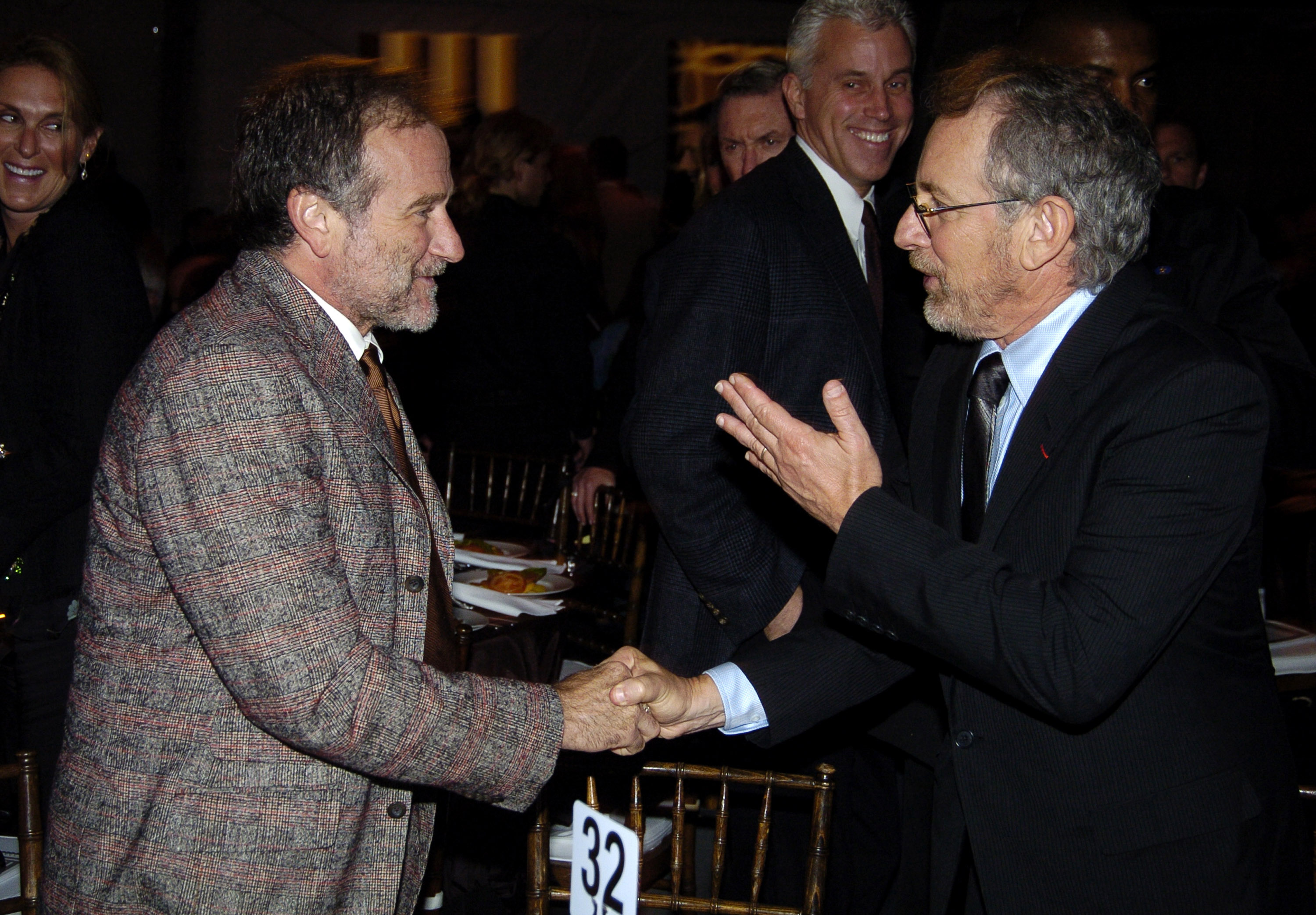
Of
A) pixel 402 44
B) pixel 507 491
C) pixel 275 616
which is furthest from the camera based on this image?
pixel 402 44

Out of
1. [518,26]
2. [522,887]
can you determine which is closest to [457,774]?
[522,887]

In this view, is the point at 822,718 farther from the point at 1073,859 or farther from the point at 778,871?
the point at 778,871

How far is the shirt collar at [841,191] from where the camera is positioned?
2771 mm

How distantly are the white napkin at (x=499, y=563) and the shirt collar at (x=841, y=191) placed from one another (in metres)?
1.29

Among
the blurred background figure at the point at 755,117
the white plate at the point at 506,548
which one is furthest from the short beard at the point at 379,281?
the blurred background figure at the point at 755,117

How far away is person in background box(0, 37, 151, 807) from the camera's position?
2510 mm

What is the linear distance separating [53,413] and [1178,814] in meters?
2.42

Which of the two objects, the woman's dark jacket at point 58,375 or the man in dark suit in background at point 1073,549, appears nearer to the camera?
the man in dark suit in background at point 1073,549

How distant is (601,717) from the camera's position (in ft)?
5.56

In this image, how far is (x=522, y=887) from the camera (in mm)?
2734

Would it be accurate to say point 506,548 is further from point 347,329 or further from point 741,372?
point 347,329

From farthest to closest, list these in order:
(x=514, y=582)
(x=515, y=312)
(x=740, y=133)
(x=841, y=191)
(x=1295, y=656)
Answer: (x=515, y=312)
(x=740, y=133)
(x=514, y=582)
(x=841, y=191)
(x=1295, y=656)

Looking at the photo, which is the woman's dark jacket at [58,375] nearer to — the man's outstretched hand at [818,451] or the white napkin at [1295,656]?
the man's outstretched hand at [818,451]


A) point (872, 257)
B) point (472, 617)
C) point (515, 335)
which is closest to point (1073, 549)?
point (872, 257)
